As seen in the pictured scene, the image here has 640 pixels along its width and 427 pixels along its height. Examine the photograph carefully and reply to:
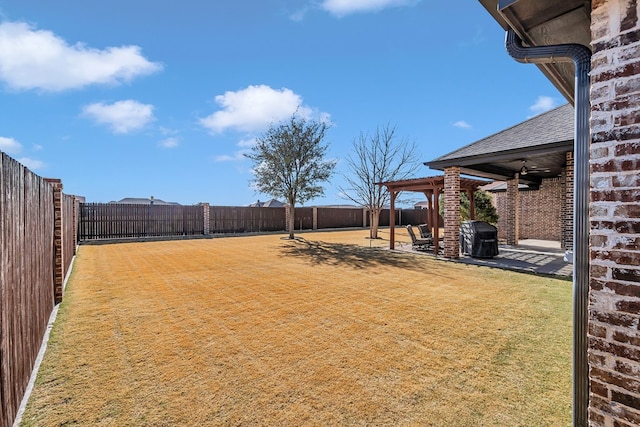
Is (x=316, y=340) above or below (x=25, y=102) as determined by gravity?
below

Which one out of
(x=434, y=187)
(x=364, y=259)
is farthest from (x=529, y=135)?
(x=364, y=259)

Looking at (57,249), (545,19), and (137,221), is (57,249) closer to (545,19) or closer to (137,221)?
(545,19)

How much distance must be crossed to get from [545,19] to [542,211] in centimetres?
1448

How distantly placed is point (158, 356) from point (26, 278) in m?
1.42

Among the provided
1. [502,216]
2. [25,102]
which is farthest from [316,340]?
[502,216]

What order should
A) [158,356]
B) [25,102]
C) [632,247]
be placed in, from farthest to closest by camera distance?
[25,102], [158,356], [632,247]

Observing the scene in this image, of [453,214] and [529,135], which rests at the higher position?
[529,135]

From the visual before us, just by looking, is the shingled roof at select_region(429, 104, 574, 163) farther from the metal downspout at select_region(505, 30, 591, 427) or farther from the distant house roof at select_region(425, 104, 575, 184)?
the metal downspout at select_region(505, 30, 591, 427)

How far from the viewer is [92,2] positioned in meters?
5.62

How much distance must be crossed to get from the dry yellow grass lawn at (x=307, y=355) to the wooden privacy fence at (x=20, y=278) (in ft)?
0.83

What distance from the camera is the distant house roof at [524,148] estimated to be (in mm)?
7102

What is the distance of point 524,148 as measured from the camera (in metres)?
7.27

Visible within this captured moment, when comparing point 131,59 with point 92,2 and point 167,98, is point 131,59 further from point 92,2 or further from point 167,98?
point 167,98

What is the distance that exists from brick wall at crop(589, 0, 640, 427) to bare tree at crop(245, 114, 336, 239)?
14.8 m
